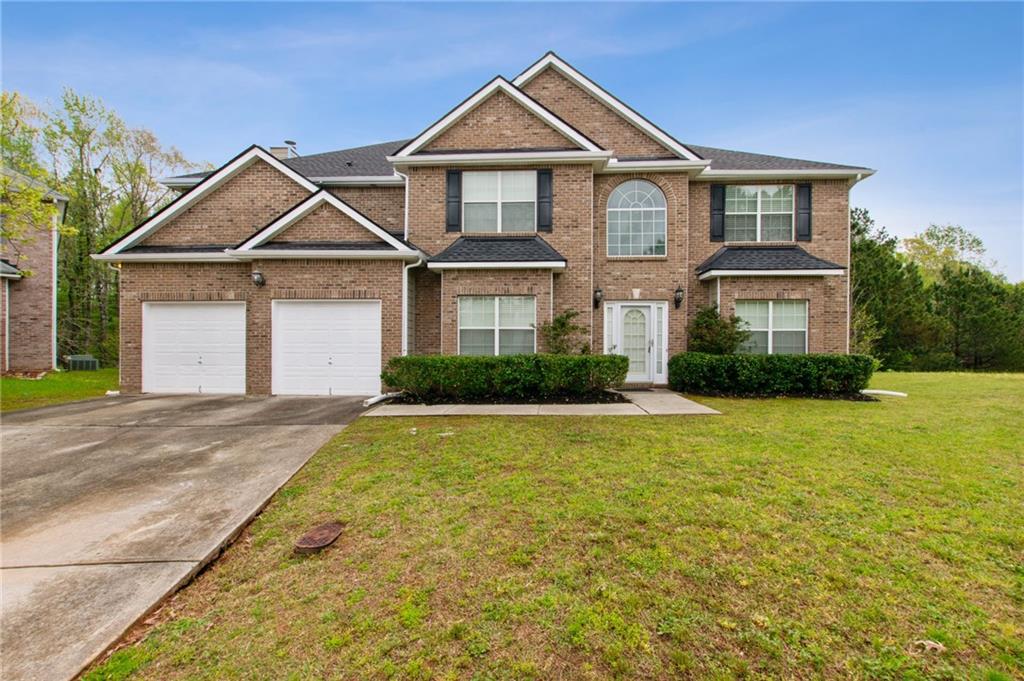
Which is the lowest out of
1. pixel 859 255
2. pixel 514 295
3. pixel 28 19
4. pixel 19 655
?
pixel 19 655

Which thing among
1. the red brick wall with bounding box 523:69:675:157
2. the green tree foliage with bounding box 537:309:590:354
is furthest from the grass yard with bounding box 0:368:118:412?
the red brick wall with bounding box 523:69:675:157

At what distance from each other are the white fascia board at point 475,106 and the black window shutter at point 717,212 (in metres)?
4.54

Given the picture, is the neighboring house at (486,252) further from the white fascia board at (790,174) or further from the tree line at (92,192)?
the tree line at (92,192)

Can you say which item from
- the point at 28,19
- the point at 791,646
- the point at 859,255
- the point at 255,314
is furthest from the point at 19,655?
the point at 859,255

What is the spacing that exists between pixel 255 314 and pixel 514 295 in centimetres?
658

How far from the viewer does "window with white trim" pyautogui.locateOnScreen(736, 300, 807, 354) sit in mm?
12273

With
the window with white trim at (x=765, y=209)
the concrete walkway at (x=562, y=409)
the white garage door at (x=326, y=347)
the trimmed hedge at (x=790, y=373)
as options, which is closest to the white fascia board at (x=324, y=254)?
the white garage door at (x=326, y=347)

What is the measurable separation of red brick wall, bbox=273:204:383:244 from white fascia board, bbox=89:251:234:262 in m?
1.65

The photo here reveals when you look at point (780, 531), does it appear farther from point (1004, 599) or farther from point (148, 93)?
point (148, 93)

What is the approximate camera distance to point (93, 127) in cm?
2311

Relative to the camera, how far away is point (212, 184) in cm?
1219

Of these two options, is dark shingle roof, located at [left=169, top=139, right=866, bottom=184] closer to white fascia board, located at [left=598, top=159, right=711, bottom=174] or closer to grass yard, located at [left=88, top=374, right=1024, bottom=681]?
white fascia board, located at [left=598, top=159, right=711, bottom=174]

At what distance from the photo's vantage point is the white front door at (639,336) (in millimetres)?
12805

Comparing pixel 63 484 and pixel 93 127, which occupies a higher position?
pixel 93 127
